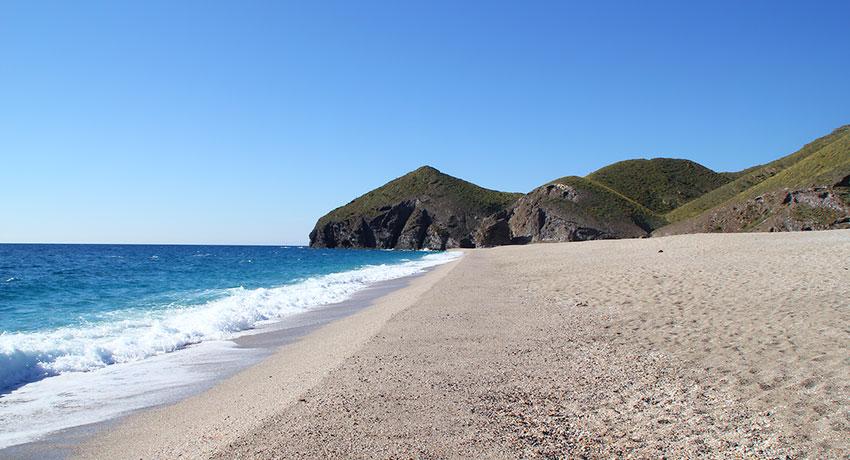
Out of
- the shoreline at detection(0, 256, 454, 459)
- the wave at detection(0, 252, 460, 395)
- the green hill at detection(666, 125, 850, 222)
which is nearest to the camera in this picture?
the shoreline at detection(0, 256, 454, 459)

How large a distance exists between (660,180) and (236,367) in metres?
118

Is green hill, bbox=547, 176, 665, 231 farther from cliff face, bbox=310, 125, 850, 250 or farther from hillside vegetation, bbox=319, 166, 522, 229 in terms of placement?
hillside vegetation, bbox=319, 166, 522, 229

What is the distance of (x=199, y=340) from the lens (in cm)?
1142

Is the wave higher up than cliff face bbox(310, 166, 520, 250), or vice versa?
cliff face bbox(310, 166, 520, 250)

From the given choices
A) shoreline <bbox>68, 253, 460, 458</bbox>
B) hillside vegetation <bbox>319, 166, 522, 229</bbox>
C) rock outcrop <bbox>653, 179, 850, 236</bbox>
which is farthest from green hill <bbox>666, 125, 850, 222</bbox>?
shoreline <bbox>68, 253, 460, 458</bbox>

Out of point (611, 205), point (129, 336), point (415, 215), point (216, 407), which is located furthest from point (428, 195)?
point (216, 407)

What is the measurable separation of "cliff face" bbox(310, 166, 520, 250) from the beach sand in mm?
94207

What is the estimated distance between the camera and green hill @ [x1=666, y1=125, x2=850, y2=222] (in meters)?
46.5

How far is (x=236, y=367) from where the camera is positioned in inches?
334

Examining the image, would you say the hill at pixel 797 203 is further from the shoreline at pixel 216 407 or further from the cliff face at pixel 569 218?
the shoreline at pixel 216 407

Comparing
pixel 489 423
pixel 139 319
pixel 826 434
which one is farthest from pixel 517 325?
pixel 139 319

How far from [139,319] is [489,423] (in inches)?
530

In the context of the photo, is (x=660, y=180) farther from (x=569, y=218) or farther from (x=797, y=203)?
(x=797, y=203)

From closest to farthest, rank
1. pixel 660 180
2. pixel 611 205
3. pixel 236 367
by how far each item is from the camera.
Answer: pixel 236 367
pixel 611 205
pixel 660 180
